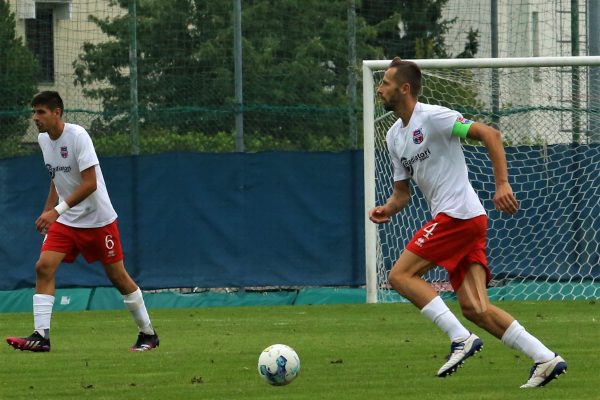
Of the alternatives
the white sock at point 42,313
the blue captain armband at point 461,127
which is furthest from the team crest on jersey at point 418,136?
the white sock at point 42,313

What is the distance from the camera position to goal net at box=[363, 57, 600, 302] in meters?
17.8

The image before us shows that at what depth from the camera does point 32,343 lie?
36.6ft

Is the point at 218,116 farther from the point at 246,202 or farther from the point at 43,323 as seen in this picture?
the point at 43,323

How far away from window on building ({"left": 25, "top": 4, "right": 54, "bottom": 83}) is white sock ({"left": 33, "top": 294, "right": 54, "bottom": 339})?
26.2 feet

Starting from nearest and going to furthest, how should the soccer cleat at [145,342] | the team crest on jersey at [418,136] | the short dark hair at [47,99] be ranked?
the team crest on jersey at [418,136], the short dark hair at [47,99], the soccer cleat at [145,342]

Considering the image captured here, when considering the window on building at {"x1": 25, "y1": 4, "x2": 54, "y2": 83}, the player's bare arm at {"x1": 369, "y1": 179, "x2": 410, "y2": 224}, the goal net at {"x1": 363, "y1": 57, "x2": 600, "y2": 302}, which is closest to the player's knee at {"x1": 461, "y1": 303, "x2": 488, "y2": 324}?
the player's bare arm at {"x1": 369, "y1": 179, "x2": 410, "y2": 224}

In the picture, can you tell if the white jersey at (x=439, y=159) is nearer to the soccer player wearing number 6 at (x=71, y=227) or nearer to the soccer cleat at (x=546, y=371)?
the soccer cleat at (x=546, y=371)

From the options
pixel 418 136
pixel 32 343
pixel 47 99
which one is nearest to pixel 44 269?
pixel 32 343

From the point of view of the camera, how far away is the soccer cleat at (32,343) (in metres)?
11.0

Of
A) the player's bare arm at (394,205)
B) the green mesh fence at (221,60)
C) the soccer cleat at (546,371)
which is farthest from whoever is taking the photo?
the green mesh fence at (221,60)

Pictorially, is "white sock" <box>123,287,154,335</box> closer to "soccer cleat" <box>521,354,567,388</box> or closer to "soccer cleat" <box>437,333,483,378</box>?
"soccer cleat" <box>437,333,483,378</box>

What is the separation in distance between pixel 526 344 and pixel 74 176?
14.8 feet

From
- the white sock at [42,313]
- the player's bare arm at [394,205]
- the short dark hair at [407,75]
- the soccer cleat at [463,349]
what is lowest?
the white sock at [42,313]

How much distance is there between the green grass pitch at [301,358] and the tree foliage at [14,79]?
3.79m
